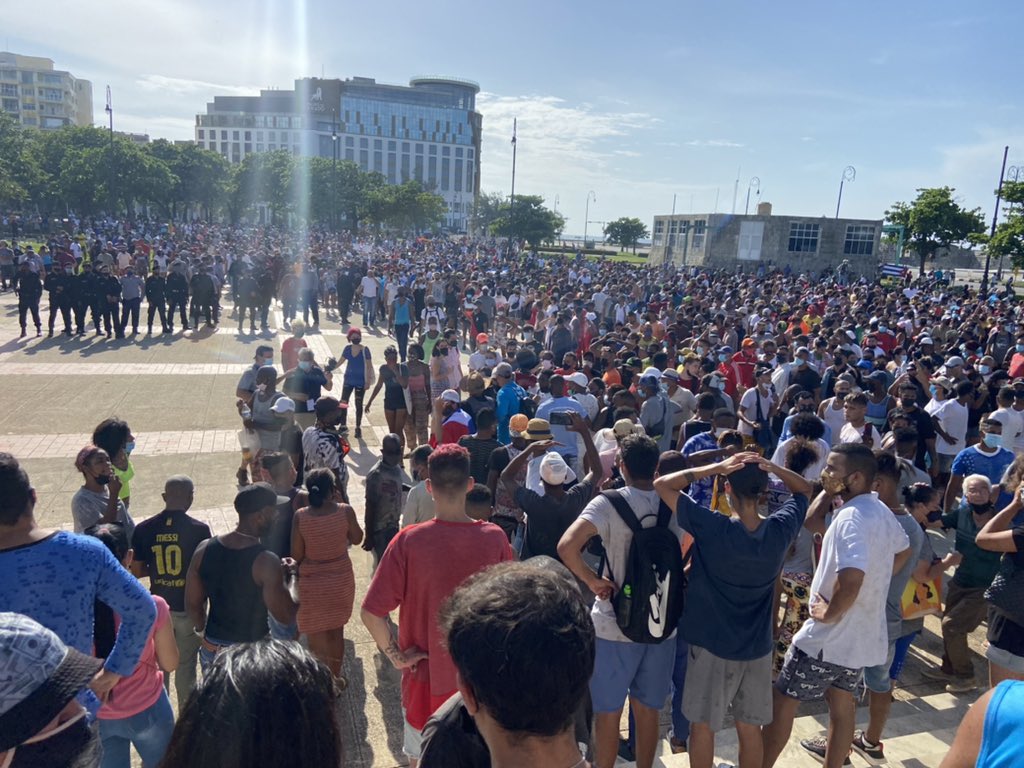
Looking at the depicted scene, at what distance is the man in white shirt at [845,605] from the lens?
3.36 m

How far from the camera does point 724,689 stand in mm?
3430

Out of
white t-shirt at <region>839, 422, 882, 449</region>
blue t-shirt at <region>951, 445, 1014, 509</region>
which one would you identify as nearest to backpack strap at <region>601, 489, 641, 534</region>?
white t-shirt at <region>839, 422, 882, 449</region>

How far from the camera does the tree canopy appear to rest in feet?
182

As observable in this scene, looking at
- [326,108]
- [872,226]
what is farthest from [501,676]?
[326,108]

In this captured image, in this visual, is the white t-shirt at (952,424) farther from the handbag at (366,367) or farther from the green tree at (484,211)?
the green tree at (484,211)

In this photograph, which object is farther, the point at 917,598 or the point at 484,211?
the point at 484,211

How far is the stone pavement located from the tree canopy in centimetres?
3768

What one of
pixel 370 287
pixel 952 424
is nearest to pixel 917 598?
pixel 952 424

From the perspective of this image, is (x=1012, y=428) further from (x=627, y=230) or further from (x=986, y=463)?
(x=627, y=230)

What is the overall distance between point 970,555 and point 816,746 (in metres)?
1.82

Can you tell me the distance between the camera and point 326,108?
133000 mm

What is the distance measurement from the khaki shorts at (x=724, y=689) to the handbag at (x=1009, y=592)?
131 cm

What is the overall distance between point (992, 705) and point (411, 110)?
152068 millimetres

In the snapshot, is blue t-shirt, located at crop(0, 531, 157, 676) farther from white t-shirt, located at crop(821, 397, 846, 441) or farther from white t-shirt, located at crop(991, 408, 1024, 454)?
white t-shirt, located at crop(991, 408, 1024, 454)
